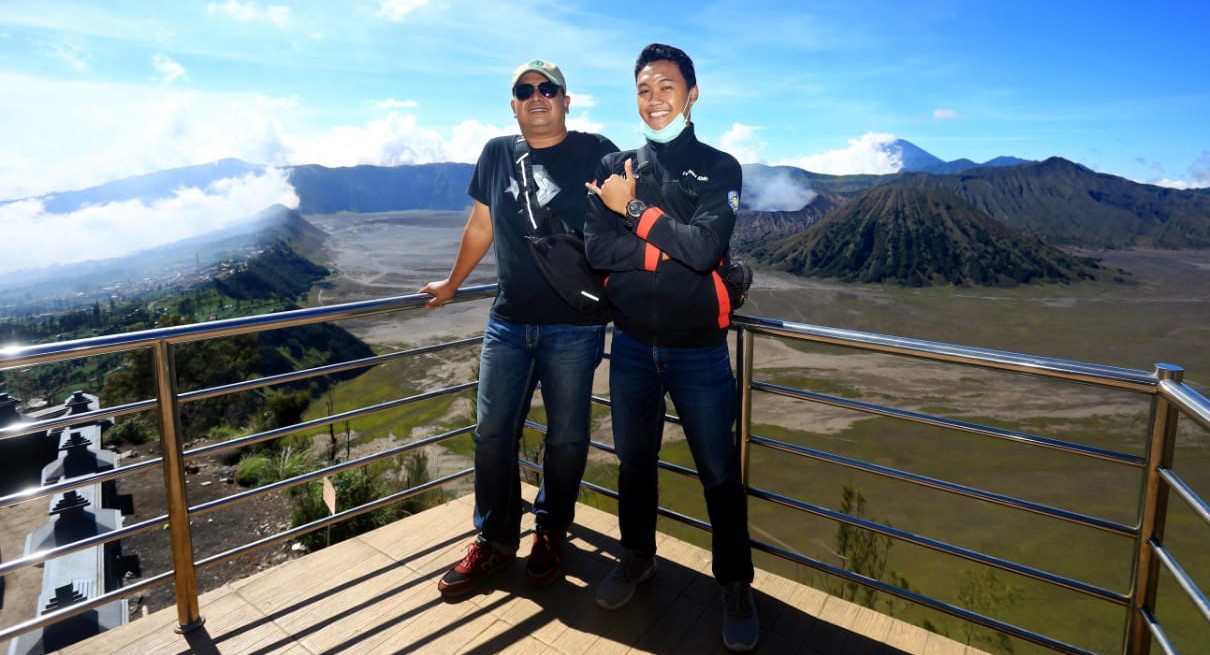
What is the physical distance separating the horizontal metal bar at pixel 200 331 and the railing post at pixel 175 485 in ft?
0.24

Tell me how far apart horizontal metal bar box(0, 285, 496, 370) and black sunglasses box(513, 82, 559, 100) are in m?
0.97

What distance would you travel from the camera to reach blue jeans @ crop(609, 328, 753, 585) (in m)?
2.35

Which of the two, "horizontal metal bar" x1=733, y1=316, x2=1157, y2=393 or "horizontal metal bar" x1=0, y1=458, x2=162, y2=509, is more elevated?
"horizontal metal bar" x1=733, y1=316, x2=1157, y2=393

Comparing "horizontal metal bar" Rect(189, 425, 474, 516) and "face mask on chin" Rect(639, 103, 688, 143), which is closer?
"face mask on chin" Rect(639, 103, 688, 143)

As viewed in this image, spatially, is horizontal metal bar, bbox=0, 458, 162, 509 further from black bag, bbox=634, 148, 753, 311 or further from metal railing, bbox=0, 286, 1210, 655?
black bag, bbox=634, 148, 753, 311

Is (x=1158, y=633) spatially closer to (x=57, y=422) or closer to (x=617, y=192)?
(x=617, y=192)

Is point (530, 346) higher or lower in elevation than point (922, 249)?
higher

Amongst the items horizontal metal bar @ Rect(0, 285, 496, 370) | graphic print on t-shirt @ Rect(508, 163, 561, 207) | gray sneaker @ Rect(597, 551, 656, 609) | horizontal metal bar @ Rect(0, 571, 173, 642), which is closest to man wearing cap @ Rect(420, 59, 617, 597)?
graphic print on t-shirt @ Rect(508, 163, 561, 207)

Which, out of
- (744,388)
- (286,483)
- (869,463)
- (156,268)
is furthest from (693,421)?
(156,268)

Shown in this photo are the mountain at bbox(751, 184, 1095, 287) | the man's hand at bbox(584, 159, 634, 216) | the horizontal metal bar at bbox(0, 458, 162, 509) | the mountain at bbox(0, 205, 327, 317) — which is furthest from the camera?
the mountain at bbox(751, 184, 1095, 287)

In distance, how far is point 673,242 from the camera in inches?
82.9

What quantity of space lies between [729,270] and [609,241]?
413mm

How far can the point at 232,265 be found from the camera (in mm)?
128125

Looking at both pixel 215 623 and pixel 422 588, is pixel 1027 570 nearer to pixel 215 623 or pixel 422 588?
pixel 422 588
